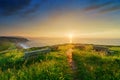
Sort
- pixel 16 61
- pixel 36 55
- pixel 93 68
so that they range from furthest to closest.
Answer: pixel 36 55 → pixel 16 61 → pixel 93 68

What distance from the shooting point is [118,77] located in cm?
998

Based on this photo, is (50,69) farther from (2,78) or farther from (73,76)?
(2,78)

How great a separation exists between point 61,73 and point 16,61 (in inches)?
255

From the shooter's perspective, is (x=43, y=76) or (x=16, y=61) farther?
(x=16, y=61)

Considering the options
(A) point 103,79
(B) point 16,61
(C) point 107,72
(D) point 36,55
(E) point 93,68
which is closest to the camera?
(A) point 103,79

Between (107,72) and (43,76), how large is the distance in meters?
3.90

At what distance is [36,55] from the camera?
1728cm

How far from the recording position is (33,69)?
37.5ft

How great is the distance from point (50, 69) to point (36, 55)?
21.4 feet

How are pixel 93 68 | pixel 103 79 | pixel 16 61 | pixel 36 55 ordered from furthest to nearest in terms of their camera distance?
pixel 36 55
pixel 16 61
pixel 93 68
pixel 103 79

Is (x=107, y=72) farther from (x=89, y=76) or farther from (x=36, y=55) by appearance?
(x=36, y=55)

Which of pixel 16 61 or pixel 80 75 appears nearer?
pixel 80 75

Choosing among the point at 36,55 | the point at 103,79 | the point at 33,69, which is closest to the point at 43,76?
the point at 33,69

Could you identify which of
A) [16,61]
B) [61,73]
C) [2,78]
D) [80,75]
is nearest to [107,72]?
[80,75]
